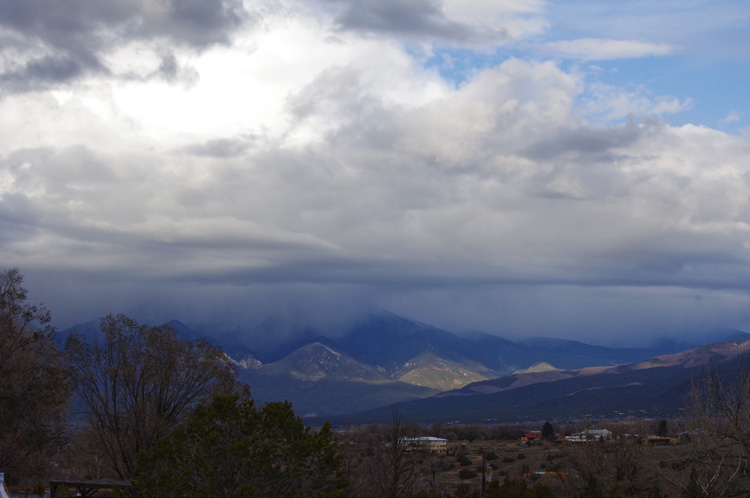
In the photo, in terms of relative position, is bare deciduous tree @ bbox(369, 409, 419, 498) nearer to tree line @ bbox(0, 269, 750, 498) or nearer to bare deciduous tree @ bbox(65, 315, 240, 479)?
tree line @ bbox(0, 269, 750, 498)

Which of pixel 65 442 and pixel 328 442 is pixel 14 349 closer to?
pixel 65 442

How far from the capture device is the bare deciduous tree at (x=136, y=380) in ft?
140

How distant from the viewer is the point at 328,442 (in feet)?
70.7

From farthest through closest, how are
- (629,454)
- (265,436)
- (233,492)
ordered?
(629,454) → (265,436) → (233,492)

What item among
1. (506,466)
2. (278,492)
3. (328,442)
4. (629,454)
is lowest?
(506,466)

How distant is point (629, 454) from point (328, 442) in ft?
141

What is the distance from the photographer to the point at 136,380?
A: 43.3 m

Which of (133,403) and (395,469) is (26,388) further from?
(395,469)

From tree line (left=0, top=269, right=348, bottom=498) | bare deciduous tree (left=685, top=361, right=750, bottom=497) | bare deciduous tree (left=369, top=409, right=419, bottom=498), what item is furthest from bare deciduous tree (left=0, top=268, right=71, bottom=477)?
bare deciduous tree (left=685, top=361, right=750, bottom=497)

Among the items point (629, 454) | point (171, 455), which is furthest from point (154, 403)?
point (629, 454)

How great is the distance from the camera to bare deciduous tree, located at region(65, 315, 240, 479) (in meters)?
42.6

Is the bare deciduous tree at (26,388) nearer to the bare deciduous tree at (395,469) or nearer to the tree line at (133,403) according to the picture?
the tree line at (133,403)

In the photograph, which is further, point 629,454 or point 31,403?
point 629,454

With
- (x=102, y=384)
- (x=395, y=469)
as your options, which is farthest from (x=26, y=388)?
(x=395, y=469)
